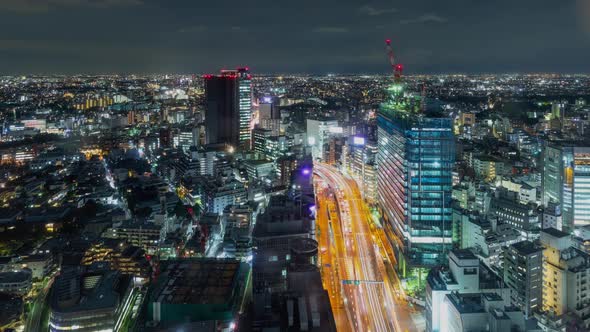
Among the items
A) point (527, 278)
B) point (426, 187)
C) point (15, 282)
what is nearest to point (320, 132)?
point (426, 187)

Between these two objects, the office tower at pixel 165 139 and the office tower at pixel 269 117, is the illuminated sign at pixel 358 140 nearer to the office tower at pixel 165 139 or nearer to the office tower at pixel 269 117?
the office tower at pixel 269 117

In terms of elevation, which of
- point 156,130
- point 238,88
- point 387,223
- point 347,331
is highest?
point 238,88

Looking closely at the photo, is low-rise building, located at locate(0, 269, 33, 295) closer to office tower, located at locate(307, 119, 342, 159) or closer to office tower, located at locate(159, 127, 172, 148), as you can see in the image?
office tower, located at locate(307, 119, 342, 159)

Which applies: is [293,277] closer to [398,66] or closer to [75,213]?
[75,213]

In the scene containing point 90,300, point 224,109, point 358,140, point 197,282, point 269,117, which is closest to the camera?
point 90,300

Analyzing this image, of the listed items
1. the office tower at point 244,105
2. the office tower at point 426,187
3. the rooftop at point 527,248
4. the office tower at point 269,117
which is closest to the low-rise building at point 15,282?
the office tower at point 426,187

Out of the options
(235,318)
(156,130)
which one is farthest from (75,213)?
(156,130)

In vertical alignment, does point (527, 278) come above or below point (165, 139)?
below

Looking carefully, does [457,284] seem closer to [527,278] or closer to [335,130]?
[527,278]
